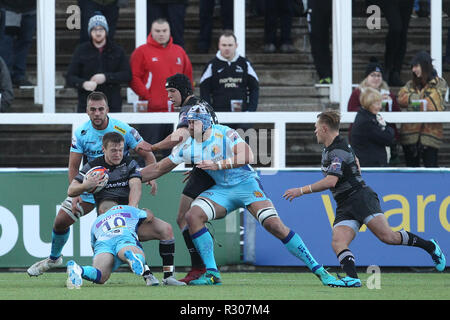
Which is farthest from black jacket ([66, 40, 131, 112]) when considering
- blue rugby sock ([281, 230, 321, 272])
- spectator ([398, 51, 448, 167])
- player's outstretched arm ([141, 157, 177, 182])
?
blue rugby sock ([281, 230, 321, 272])

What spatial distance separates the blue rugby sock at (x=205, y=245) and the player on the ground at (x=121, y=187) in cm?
32

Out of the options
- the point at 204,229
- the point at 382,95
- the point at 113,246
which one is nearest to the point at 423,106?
the point at 382,95

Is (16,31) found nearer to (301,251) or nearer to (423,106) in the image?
(423,106)

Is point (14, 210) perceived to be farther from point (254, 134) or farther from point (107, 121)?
point (254, 134)

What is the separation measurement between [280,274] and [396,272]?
4.49ft

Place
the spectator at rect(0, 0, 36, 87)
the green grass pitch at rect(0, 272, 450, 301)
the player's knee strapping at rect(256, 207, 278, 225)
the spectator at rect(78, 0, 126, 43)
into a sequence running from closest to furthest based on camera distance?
the green grass pitch at rect(0, 272, 450, 301), the player's knee strapping at rect(256, 207, 278, 225), the spectator at rect(78, 0, 126, 43), the spectator at rect(0, 0, 36, 87)

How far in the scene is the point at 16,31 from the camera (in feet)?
49.8

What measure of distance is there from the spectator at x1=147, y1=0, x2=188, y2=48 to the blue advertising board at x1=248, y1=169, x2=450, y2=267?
295 cm

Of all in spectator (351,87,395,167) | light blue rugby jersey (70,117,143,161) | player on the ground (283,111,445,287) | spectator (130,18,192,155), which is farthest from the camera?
spectator (130,18,192,155)

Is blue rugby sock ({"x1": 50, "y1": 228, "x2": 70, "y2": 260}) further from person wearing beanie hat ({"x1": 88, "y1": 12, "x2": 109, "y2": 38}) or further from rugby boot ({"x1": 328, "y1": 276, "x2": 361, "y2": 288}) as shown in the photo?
person wearing beanie hat ({"x1": 88, "y1": 12, "x2": 109, "y2": 38})

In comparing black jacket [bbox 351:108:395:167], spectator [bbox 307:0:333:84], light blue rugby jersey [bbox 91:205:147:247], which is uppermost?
spectator [bbox 307:0:333:84]

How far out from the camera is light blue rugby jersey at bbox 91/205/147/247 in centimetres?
1054

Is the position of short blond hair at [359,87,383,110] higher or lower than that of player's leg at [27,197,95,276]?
higher
